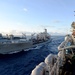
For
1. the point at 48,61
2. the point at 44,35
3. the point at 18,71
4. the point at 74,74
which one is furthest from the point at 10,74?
the point at 44,35

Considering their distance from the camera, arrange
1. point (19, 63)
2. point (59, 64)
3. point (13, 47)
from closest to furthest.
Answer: point (59, 64), point (19, 63), point (13, 47)

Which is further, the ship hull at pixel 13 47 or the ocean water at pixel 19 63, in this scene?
the ship hull at pixel 13 47

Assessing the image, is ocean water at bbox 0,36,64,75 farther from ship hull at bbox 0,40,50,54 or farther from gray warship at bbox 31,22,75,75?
gray warship at bbox 31,22,75,75

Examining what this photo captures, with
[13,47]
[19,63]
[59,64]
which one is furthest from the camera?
[13,47]

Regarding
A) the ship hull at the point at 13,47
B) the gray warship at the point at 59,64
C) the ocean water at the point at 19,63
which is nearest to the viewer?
the gray warship at the point at 59,64

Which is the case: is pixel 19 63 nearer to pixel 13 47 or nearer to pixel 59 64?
pixel 13 47

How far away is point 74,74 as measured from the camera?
16969mm

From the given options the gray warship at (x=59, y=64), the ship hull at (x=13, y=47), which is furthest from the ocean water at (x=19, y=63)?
the gray warship at (x=59, y=64)

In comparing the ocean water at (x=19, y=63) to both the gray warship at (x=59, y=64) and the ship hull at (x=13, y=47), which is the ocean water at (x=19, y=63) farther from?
the gray warship at (x=59, y=64)

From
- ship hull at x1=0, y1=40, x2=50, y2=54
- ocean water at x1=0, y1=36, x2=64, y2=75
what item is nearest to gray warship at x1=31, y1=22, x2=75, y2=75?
ocean water at x1=0, y1=36, x2=64, y2=75

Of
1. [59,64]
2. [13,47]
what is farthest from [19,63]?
[59,64]

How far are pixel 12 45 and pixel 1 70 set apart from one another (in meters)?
31.3

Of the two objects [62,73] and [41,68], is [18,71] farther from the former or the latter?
[41,68]

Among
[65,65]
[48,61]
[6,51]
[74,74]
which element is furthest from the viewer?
[6,51]
